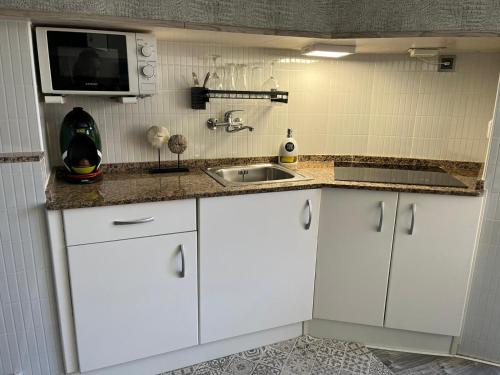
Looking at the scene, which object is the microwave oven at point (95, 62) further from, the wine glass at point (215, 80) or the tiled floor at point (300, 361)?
the tiled floor at point (300, 361)

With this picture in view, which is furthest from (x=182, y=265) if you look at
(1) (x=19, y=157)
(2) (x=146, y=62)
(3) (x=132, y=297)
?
(2) (x=146, y=62)

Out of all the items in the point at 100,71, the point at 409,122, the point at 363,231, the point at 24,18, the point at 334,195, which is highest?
the point at 24,18

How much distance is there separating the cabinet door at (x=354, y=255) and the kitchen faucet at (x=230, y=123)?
25.4 inches

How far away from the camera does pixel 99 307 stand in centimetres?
165

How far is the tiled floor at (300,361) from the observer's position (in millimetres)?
1924

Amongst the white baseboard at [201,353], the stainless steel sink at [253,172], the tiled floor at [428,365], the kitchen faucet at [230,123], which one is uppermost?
the kitchen faucet at [230,123]

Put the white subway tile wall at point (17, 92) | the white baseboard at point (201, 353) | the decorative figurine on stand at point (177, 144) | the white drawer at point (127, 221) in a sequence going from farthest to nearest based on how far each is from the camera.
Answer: the decorative figurine on stand at point (177, 144), the white baseboard at point (201, 353), the white drawer at point (127, 221), the white subway tile wall at point (17, 92)

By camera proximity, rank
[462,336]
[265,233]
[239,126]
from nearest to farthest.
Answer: [265,233]
[462,336]
[239,126]

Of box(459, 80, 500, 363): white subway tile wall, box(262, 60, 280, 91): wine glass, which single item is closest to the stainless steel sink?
box(262, 60, 280, 91): wine glass

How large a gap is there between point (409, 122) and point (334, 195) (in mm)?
789

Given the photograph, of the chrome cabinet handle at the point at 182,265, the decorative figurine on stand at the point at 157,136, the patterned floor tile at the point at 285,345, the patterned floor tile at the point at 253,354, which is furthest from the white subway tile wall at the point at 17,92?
the patterned floor tile at the point at 285,345

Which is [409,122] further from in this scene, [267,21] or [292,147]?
[267,21]

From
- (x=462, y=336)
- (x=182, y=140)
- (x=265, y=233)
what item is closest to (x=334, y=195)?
(x=265, y=233)

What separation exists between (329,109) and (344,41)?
20.4 inches
